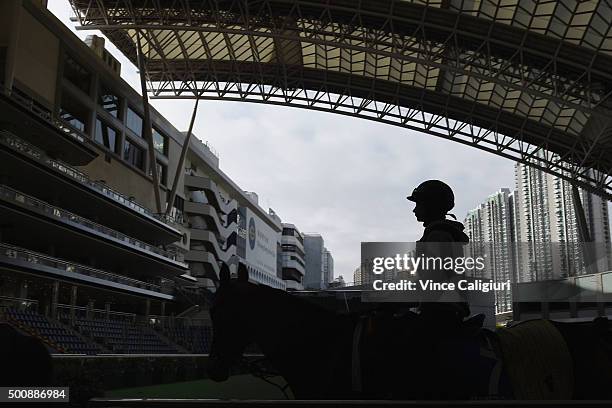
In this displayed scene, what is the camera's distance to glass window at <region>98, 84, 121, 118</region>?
41.7 meters

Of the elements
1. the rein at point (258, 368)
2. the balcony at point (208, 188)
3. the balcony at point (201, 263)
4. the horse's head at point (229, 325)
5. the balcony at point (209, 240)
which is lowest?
the rein at point (258, 368)

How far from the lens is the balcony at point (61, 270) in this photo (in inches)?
1011

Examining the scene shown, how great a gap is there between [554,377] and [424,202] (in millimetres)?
1295

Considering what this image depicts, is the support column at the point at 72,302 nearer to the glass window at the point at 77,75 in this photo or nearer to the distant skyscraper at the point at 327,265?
the glass window at the point at 77,75

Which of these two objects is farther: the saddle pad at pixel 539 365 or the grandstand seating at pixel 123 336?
the grandstand seating at pixel 123 336

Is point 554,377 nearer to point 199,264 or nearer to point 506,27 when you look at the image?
point 506,27

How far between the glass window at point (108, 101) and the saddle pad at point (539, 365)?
4175 cm

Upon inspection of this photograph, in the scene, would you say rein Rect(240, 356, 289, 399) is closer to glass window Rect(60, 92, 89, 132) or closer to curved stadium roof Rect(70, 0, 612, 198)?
curved stadium roof Rect(70, 0, 612, 198)

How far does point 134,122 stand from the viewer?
47562 mm

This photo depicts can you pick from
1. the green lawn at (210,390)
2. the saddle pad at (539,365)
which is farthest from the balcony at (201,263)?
the saddle pad at (539,365)

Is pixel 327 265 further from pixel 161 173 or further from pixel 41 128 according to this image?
pixel 41 128

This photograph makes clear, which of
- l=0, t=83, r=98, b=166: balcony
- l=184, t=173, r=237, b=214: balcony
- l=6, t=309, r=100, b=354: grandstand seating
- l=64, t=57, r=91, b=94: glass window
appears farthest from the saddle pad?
l=184, t=173, r=237, b=214: balcony

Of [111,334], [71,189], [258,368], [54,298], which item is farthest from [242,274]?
[71,189]

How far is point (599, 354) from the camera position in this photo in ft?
10.5
